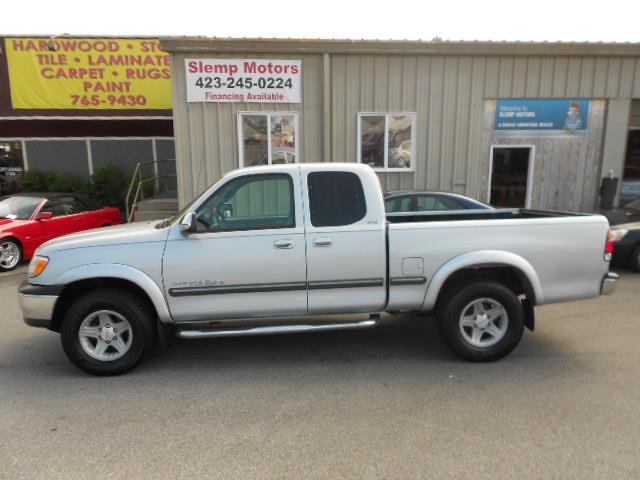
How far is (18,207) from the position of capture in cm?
882

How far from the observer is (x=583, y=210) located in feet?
36.5

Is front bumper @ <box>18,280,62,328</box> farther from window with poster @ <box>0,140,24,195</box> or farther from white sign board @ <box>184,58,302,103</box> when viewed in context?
window with poster @ <box>0,140,24,195</box>

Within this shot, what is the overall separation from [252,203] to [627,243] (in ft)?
21.8

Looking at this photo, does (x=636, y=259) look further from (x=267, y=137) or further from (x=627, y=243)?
(x=267, y=137)

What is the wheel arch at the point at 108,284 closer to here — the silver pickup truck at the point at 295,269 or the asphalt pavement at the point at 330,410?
the silver pickup truck at the point at 295,269

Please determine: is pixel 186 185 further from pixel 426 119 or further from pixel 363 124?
pixel 426 119

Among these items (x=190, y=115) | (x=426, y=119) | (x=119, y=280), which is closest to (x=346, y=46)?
(x=426, y=119)

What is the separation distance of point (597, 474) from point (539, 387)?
1.11 meters

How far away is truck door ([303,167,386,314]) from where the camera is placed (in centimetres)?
397

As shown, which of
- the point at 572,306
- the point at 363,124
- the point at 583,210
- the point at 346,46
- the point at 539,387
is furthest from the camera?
the point at 583,210

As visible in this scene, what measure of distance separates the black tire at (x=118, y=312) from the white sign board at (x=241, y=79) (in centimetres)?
692

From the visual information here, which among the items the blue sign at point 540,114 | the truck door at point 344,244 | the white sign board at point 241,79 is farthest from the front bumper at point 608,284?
the white sign board at point 241,79

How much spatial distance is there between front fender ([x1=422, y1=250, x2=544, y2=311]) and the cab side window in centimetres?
143

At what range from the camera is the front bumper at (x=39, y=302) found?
382 cm
